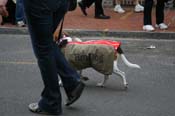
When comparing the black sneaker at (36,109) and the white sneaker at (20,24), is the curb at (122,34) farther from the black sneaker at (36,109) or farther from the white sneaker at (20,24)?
the black sneaker at (36,109)

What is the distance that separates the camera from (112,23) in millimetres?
11125

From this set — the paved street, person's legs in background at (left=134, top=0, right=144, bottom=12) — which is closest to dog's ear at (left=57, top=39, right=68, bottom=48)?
the paved street

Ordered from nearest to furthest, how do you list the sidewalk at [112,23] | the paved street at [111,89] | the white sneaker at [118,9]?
the paved street at [111,89]
the sidewalk at [112,23]
the white sneaker at [118,9]

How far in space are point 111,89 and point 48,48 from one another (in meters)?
1.57

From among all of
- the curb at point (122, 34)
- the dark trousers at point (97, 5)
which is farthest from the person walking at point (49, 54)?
the dark trousers at point (97, 5)

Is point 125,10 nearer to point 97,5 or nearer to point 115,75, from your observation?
point 97,5

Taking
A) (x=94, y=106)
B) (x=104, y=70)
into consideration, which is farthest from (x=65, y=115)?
(x=104, y=70)

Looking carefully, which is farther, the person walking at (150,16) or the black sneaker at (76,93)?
the person walking at (150,16)

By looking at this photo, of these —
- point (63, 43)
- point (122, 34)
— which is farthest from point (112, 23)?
point (63, 43)

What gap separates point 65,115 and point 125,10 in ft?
26.5

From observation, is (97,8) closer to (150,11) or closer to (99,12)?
(99,12)

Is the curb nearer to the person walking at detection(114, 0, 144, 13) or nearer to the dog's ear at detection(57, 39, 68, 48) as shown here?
the person walking at detection(114, 0, 144, 13)

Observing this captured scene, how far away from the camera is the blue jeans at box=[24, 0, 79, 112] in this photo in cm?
474

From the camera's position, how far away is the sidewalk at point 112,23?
10.3m
